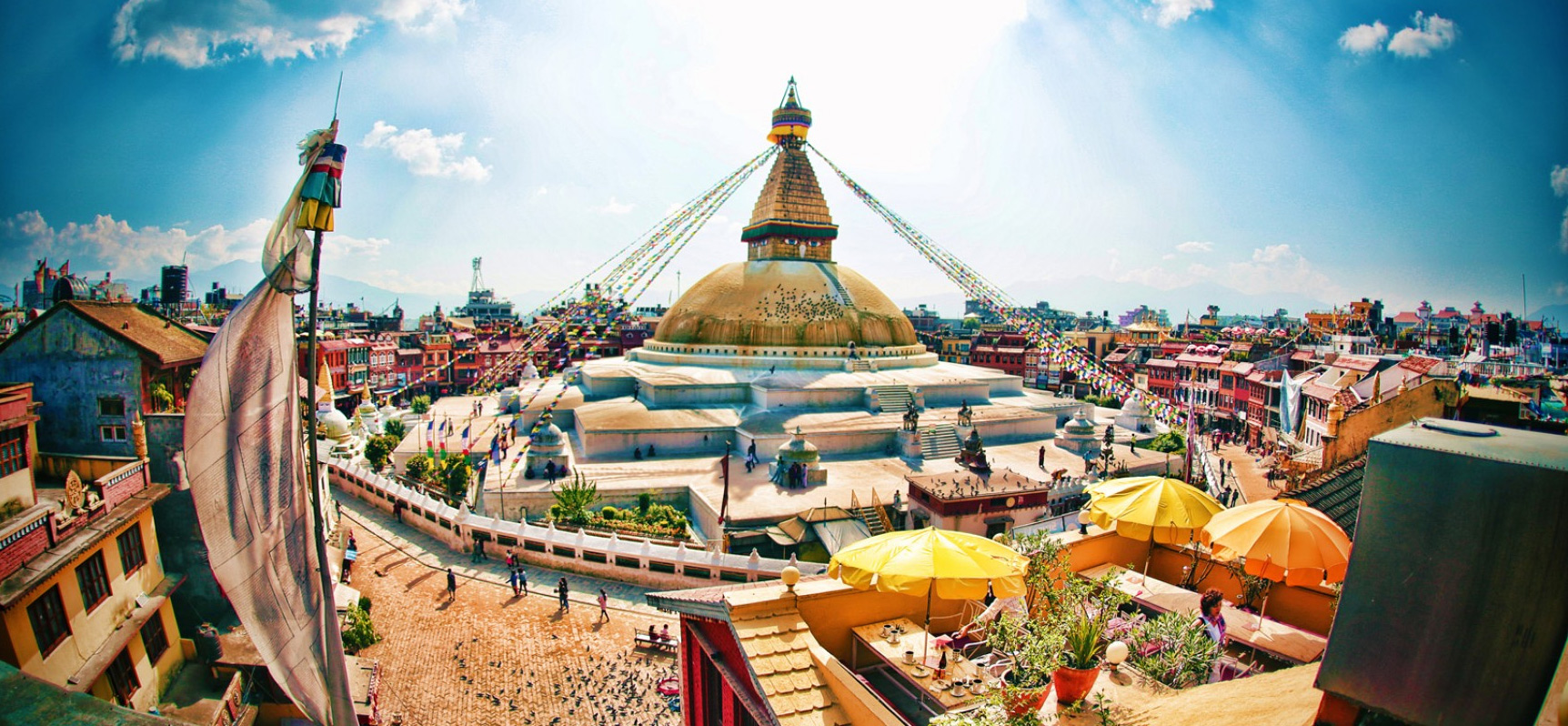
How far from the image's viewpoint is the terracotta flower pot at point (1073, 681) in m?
4.67

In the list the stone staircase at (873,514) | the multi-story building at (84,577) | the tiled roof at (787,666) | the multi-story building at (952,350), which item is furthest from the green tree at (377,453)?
the multi-story building at (952,350)

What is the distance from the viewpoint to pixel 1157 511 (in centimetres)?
858

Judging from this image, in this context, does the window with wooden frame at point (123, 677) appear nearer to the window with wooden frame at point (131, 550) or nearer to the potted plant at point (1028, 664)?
the window with wooden frame at point (131, 550)

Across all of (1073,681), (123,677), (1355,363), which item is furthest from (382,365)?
(1355,363)

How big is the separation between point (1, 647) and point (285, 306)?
19.4ft

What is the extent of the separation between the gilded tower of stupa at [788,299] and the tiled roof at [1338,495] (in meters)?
22.7

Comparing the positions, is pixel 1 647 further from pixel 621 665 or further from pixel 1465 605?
pixel 1465 605

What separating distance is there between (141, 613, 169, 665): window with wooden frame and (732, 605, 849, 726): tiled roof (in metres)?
9.47

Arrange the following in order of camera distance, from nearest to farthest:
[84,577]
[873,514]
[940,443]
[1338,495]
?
[84,577] < [1338,495] < [873,514] < [940,443]

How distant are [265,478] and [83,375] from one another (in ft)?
40.5

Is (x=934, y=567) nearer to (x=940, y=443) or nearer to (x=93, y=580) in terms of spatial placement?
(x=93, y=580)

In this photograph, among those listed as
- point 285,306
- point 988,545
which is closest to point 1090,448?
point 988,545

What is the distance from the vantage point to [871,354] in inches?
1346

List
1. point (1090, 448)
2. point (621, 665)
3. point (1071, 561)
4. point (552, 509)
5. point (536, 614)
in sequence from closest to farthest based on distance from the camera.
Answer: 1. point (1071, 561)
2. point (621, 665)
3. point (536, 614)
4. point (552, 509)
5. point (1090, 448)
